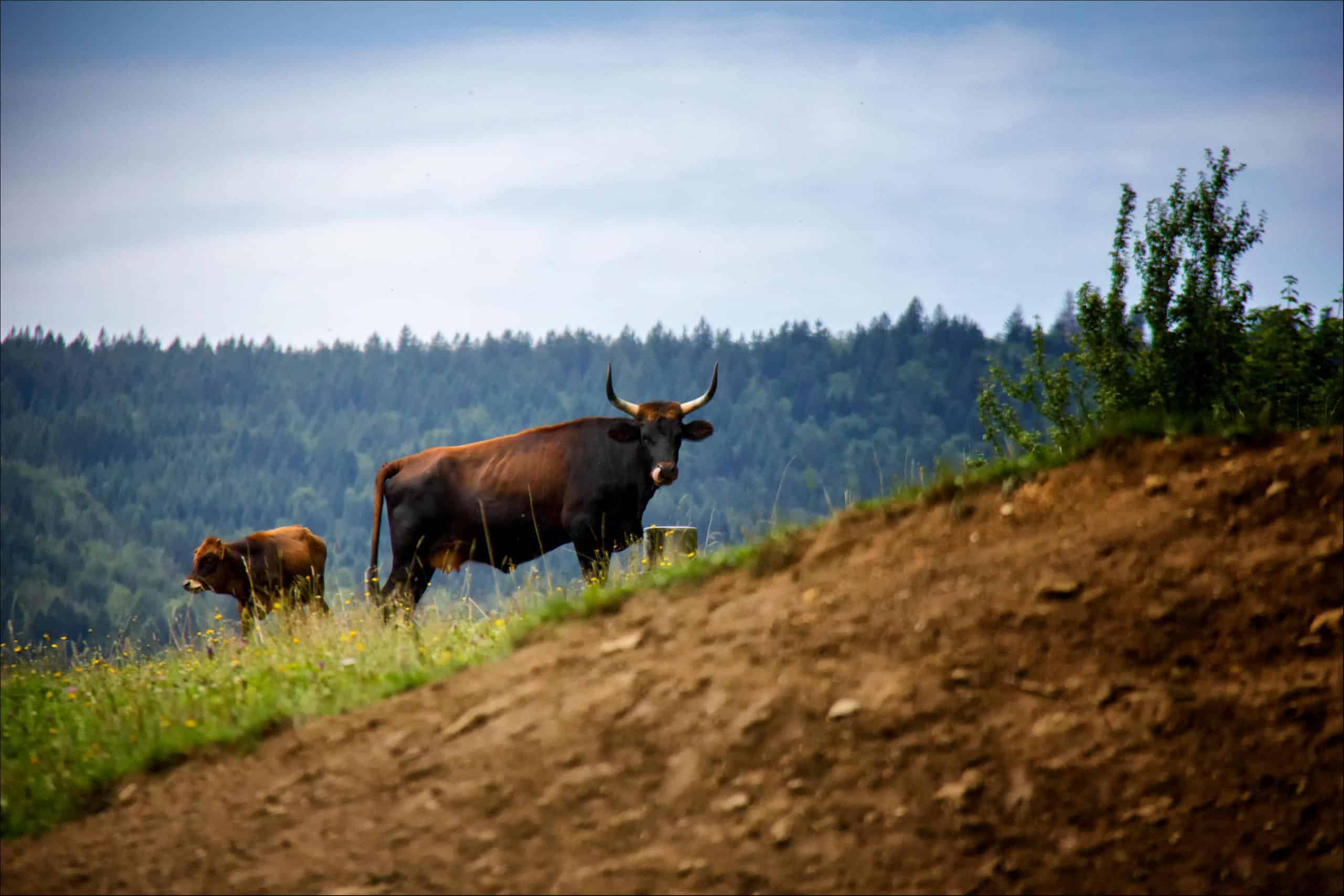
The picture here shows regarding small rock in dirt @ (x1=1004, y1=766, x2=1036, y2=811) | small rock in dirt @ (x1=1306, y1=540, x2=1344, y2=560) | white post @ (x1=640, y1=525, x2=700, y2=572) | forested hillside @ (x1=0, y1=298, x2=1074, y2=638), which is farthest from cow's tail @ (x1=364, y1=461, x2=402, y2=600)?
forested hillside @ (x1=0, y1=298, x2=1074, y2=638)

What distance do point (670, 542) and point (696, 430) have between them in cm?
319

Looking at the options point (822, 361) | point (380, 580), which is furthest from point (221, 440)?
point (380, 580)

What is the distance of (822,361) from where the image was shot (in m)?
186

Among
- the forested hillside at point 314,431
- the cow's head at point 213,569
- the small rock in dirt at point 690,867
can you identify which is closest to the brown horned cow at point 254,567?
the cow's head at point 213,569

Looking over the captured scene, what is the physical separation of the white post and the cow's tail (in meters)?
3.09

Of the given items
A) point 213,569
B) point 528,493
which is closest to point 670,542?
point 528,493

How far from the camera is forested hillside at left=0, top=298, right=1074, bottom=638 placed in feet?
454

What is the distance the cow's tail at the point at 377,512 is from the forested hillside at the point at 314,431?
339ft

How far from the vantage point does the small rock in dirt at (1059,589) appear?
5.81m

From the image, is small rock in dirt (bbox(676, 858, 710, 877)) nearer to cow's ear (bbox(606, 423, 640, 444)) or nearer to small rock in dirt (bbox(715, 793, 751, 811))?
small rock in dirt (bbox(715, 793, 751, 811))

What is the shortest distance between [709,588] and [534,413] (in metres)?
184

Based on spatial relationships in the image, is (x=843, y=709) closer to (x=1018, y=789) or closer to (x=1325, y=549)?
(x=1018, y=789)

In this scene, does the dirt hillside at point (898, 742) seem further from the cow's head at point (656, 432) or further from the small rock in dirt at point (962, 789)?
the cow's head at point (656, 432)

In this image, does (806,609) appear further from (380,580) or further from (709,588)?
(380,580)
